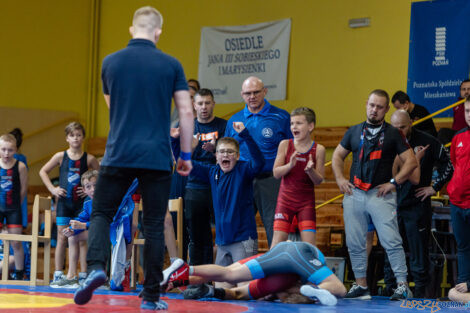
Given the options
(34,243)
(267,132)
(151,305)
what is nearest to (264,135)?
(267,132)

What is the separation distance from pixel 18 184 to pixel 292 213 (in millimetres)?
3314

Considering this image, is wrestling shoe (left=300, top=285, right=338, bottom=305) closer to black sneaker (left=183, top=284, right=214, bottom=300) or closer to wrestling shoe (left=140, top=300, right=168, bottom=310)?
black sneaker (left=183, top=284, right=214, bottom=300)

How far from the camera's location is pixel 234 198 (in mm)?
5297

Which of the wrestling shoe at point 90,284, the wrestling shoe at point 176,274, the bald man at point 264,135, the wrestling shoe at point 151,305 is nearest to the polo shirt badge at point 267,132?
the bald man at point 264,135

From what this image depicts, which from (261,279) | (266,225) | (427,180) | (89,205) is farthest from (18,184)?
(427,180)

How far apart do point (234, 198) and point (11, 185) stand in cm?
300

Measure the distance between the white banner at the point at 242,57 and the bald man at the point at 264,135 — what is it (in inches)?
181

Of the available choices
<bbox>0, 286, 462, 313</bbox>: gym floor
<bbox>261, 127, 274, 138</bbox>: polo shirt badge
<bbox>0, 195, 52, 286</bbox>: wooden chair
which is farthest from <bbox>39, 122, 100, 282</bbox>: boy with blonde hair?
<bbox>261, 127, 274, 138</bbox>: polo shirt badge

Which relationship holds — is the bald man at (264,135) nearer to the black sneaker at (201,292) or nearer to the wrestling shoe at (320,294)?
the black sneaker at (201,292)

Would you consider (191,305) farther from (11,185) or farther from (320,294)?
(11,185)

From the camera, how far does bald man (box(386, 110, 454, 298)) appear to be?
5953mm

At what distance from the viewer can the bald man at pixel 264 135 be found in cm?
570

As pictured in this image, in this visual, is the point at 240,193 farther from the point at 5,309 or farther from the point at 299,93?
the point at 299,93

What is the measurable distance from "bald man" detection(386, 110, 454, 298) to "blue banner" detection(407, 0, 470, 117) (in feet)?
9.89
